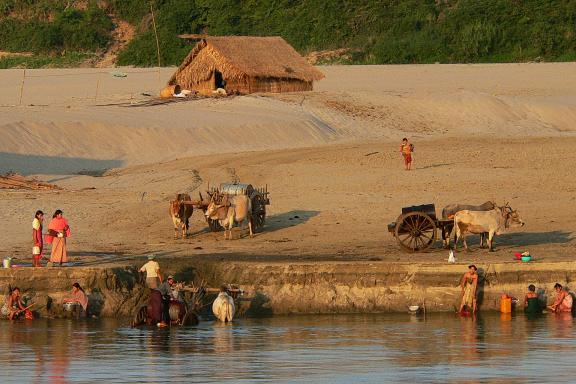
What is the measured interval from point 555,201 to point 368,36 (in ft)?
137

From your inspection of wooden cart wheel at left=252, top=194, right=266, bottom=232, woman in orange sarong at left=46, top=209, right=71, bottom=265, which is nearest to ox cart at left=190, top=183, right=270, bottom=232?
wooden cart wheel at left=252, top=194, right=266, bottom=232

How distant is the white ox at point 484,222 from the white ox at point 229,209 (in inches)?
175

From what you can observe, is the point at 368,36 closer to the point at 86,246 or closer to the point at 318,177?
the point at 318,177

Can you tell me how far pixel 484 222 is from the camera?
28.5m

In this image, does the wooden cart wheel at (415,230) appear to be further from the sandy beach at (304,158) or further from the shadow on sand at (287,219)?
the shadow on sand at (287,219)

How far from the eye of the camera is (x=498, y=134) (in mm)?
48906

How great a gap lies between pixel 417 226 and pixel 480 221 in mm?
1170

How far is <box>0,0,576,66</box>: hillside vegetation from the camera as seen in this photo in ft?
235

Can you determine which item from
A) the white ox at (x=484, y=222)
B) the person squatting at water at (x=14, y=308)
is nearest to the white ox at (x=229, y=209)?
the white ox at (x=484, y=222)

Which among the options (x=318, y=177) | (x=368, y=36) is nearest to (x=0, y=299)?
(x=318, y=177)

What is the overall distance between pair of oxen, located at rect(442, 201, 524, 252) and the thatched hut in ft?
79.8

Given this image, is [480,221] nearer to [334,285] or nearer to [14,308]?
[334,285]

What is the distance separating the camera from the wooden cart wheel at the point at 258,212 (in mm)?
31203

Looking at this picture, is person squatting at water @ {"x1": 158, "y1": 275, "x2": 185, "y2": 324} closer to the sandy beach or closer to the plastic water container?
the sandy beach
